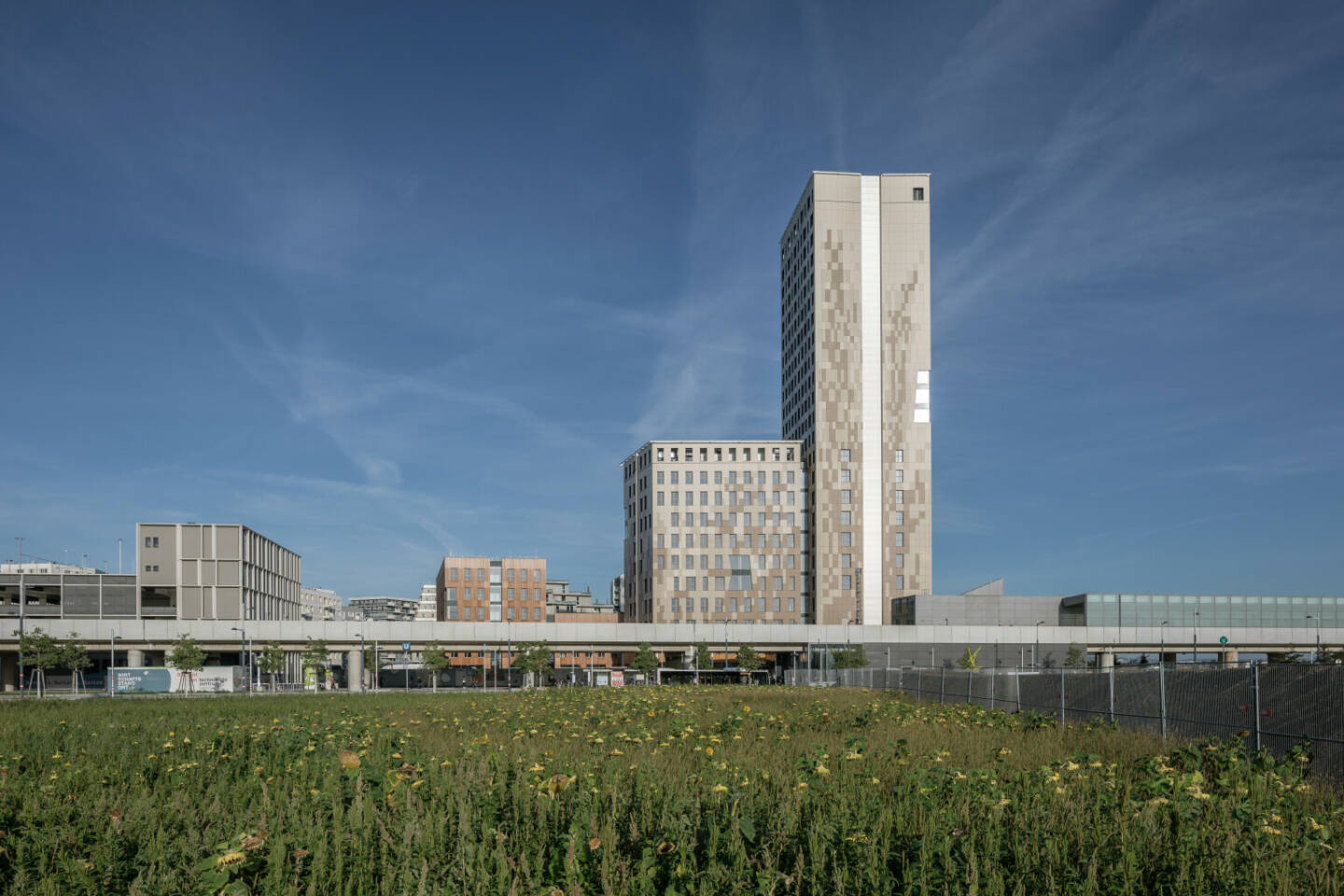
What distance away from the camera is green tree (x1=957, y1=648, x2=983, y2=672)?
94.8 metres

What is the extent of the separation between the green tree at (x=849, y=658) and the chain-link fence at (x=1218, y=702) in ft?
217

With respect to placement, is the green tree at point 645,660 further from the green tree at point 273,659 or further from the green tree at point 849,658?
the green tree at point 273,659

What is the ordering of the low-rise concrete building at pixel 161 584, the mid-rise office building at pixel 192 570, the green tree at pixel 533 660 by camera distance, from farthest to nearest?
the mid-rise office building at pixel 192 570, the low-rise concrete building at pixel 161 584, the green tree at pixel 533 660

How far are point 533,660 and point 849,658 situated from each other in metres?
29.4

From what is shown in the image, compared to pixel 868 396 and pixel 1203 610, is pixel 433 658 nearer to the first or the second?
pixel 868 396

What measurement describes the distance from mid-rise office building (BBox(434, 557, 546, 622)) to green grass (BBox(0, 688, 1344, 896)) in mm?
146999

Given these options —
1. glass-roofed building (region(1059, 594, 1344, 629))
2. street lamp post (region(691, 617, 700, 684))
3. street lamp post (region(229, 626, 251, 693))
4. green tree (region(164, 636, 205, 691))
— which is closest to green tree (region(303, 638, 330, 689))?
street lamp post (region(229, 626, 251, 693))

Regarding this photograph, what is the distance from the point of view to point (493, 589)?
158 metres

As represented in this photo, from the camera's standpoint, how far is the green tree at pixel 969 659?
94806 mm

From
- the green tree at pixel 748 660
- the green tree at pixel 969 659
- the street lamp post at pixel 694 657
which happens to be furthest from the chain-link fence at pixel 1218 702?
the street lamp post at pixel 694 657

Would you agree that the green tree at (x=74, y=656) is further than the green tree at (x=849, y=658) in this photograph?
No

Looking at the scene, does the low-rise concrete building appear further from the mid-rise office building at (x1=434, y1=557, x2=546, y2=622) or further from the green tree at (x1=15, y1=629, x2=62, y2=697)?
the mid-rise office building at (x1=434, y1=557, x2=546, y2=622)

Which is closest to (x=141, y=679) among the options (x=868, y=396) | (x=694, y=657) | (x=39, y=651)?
(x=39, y=651)

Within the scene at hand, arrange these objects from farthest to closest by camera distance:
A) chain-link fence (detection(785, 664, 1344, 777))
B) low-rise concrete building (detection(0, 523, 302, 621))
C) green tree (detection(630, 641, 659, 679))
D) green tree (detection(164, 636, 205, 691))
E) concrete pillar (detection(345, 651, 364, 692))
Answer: low-rise concrete building (detection(0, 523, 302, 621)) < green tree (detection(630, 641, 659, 679)) < concrete pillar (detection(345, 651, 364, 692)) < green tree (detection(164, 636, 205, 691)) < chain-link fence (detection(785, 664, 1344, 777))
